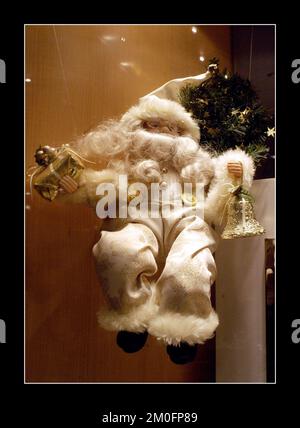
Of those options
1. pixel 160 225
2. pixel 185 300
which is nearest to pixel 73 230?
pixel 160 225

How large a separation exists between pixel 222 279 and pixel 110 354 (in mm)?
405

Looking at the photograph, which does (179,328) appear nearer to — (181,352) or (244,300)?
(181,352)

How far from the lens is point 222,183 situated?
4.27 feet

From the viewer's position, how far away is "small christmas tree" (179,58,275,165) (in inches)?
55.7

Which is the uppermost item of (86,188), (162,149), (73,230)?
(162,149)

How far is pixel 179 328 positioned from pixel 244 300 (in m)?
0.39

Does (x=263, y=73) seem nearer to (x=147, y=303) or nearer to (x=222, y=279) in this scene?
(x=222, y=279)

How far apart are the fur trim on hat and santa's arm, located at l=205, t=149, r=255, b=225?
141 mm

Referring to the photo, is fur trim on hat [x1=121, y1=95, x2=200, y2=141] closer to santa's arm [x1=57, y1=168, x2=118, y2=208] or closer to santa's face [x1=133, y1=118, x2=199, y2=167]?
santa's face [x1=133, y1=118, x2=199, y2=167]

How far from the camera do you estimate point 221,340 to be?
1.38 metres

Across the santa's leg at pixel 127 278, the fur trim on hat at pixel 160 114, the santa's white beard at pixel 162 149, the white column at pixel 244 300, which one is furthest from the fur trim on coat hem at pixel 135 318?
the fur trim on hat at pixel 160 114

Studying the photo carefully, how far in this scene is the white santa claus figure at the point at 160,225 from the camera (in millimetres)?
1156

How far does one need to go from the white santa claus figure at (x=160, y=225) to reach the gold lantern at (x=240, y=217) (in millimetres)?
23
